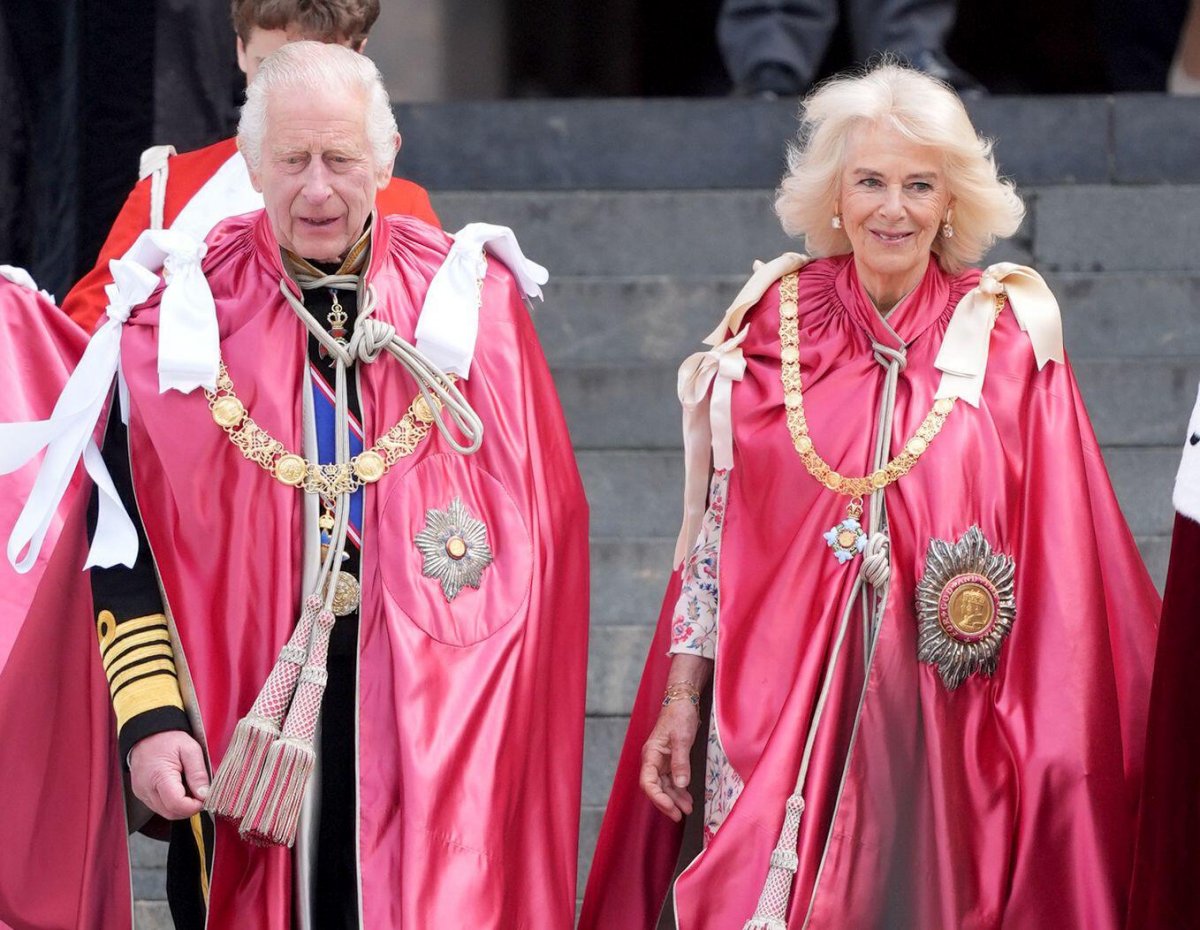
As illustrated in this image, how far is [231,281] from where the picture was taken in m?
4.08

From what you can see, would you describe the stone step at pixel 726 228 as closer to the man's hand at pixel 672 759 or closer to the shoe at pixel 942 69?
the shoe at pixel 942 69

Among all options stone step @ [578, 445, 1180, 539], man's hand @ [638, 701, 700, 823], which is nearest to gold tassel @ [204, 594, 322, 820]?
man's hand @ [638, 701, 700, 823]

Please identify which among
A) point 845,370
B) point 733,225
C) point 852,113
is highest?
Answer: point 733,225

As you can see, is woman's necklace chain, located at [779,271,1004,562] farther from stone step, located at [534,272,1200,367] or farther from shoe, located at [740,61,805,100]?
shoe, located at [740,61,805,100]

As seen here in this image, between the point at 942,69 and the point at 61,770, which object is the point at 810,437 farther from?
the point at 942,69

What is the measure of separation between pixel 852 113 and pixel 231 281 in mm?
1114

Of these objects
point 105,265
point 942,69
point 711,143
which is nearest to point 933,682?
point 105,265

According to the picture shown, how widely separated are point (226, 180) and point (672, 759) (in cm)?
167

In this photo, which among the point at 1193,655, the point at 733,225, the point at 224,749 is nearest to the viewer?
the point at 1193,655

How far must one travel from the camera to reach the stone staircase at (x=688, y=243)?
6238 mm

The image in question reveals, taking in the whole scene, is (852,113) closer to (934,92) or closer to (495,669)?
(934,92)

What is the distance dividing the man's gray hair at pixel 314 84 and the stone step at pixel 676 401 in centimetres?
244

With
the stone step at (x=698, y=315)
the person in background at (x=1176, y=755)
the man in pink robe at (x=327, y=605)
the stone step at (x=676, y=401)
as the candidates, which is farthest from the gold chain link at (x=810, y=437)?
the stone step at (x=698, y=315)

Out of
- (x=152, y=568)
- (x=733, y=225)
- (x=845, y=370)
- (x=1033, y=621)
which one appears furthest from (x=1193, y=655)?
(x=733, y=225)
